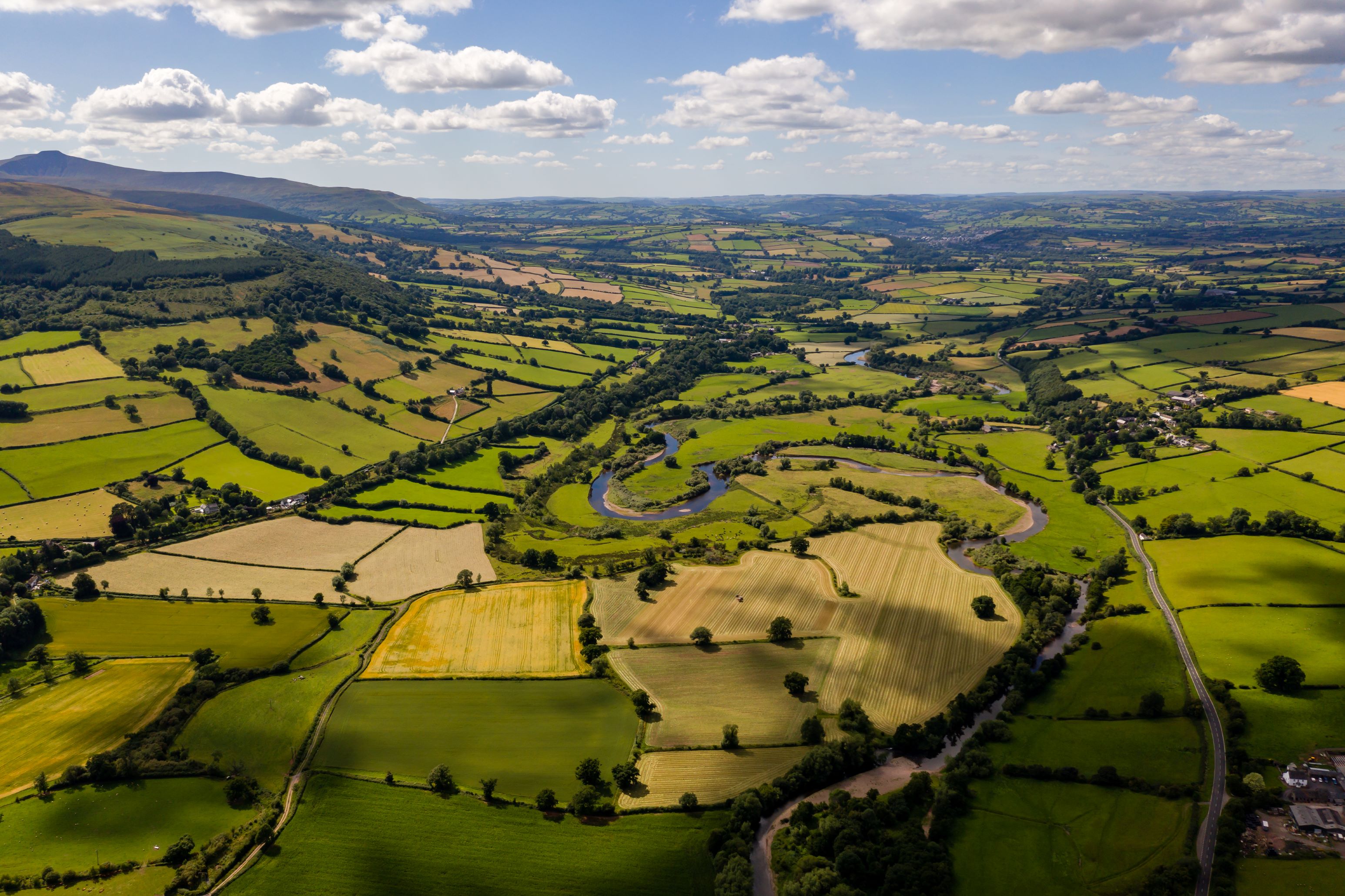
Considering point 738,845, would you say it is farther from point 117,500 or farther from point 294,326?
point 294,326


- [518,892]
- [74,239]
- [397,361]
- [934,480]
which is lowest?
[518,892]

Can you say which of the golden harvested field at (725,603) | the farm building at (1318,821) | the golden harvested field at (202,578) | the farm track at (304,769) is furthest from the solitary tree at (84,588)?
the farm building at (1318,821)

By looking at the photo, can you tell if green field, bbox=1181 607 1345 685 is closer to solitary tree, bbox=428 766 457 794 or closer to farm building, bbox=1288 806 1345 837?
farm building, bbox=1288 806 1345 837

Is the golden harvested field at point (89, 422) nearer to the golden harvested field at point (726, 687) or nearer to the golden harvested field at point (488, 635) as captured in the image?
the golden harvested field at point (488, 635)

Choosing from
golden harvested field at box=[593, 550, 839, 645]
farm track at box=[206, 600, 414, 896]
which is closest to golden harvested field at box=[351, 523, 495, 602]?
farm track at box=[206, 600, 414, 896]

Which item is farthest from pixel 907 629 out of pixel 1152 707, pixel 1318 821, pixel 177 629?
pixel 177 629

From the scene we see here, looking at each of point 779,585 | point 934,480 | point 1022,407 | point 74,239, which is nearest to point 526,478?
point 779,585
